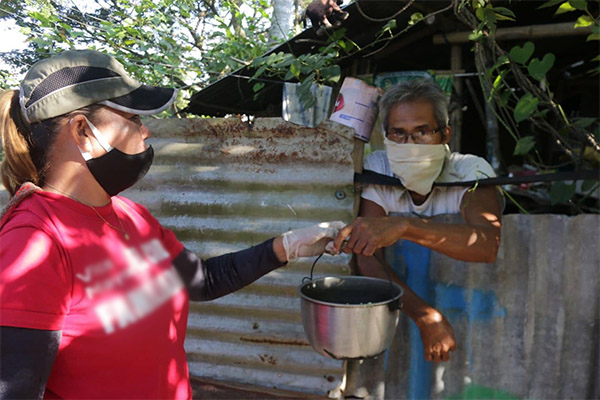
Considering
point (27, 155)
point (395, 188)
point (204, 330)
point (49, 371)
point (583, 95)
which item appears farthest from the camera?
point (583, 95)

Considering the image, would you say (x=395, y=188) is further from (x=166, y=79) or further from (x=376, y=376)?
(x=166, y=79)

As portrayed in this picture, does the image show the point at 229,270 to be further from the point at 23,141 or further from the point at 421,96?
the point at 421,96

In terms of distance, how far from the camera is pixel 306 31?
3.37 metres

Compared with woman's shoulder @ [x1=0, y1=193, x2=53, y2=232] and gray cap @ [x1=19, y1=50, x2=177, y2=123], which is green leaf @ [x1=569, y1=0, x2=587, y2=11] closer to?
gray cap @ [x1=19, y1=50, x2=177, y2=123]

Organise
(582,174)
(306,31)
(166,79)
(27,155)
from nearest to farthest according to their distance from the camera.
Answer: (27,155), (582,174), (306,31), (166,79)

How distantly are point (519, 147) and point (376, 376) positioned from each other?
4.66ft

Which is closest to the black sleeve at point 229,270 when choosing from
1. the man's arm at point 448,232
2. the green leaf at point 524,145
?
the man's arm at point 448,232

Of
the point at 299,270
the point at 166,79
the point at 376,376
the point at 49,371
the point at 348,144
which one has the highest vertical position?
the point at 166,79

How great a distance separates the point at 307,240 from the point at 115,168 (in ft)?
2.77

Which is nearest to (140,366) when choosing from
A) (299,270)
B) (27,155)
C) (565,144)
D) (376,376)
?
(27,155)

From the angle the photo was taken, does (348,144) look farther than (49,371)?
Yes

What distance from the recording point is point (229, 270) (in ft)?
6.15

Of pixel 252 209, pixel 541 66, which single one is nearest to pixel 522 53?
pixel 541 66

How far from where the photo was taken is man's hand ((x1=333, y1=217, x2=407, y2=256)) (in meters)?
1.82
